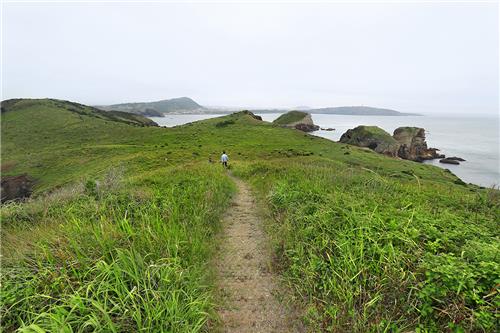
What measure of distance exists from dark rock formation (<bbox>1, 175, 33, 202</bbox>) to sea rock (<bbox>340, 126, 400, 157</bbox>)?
70.9m

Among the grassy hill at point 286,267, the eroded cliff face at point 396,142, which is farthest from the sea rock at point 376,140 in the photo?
the grassy hill at point 286,267

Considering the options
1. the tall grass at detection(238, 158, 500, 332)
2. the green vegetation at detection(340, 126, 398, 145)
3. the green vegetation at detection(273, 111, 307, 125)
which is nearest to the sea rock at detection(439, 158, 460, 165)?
the green vegetation at detection(340, 126, 398, 145)

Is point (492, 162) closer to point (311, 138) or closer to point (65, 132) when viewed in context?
point (311, 138)

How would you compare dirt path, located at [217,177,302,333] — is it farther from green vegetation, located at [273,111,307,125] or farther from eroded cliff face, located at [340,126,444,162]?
green vegetation, located at [273,111,307,125]

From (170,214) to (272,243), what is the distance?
2787 millimetres

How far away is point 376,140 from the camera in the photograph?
66000mm

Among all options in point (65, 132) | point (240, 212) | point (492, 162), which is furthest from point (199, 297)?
point (492, 162)

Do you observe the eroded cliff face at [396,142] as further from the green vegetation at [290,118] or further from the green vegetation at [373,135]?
the green vegetation at [290,118]

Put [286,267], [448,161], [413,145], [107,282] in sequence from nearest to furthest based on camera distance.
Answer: [107,282]
[286,267]
[448,161]
[413,145]

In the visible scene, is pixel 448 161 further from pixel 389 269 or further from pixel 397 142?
pixel 389 269

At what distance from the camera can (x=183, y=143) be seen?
54.9 metres

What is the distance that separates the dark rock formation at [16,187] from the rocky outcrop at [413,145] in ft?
258

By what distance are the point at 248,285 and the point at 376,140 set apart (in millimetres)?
70335

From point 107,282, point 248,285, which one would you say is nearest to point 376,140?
point 248,285
